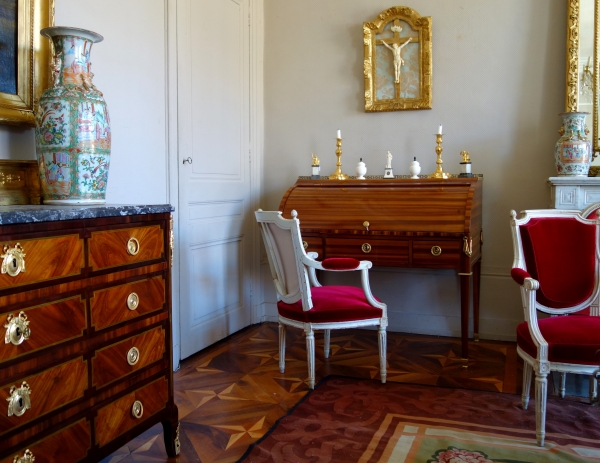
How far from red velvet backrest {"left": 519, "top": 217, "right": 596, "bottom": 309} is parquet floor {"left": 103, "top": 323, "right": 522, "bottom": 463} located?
537 millimetres

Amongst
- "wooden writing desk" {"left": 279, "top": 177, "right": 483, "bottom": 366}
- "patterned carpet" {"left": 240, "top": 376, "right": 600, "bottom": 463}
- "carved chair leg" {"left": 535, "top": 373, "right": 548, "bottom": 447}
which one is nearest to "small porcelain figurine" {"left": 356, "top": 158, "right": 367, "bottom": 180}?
"wooden writing desk" {"left": 279, "top": 177, "right": 483, "bottom": 366}

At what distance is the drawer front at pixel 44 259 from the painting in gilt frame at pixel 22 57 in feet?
2.43

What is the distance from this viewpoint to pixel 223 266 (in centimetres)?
377

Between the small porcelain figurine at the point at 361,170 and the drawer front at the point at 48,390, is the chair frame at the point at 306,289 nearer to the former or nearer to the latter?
the small porcelain figurine at the point at 361,170

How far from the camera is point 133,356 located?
1941 millimetres

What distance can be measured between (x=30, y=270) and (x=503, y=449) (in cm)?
178

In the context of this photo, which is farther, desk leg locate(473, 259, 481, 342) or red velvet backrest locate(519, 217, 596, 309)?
desk leg locate(473, 259, 481, 342)

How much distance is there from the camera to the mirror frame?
3.35 m

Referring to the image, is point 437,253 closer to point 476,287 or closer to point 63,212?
point 476,287

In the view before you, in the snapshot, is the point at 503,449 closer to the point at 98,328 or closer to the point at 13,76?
the point at 98,328

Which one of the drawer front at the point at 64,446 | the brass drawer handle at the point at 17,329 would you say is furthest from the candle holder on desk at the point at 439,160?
the brass drawer handle at the point at 17,329

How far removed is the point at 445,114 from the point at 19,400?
10.1 ft

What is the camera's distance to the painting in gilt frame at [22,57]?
6.87ft

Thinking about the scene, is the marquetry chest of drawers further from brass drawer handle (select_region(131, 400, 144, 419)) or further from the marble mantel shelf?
the marble mantel shelf
